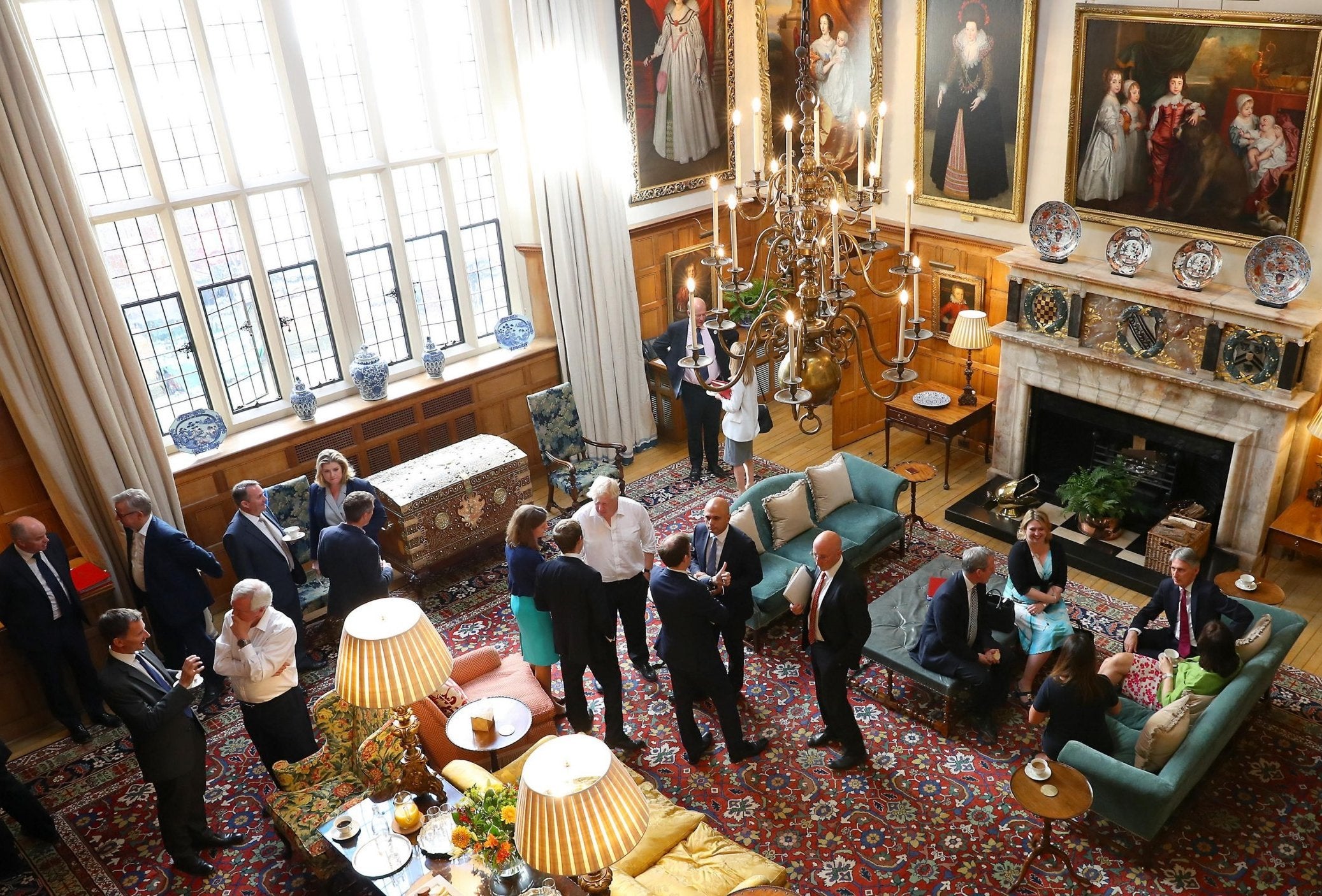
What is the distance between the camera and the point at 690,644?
5.61 m

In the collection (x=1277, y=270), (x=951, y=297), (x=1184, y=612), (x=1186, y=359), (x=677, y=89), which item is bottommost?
(x=1184, y=612)

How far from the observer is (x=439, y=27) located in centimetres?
844

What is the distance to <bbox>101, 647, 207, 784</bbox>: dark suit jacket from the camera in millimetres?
5020

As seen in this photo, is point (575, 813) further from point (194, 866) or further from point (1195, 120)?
point (1195, 120)

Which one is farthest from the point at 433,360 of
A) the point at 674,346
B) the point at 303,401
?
the point at 674,346

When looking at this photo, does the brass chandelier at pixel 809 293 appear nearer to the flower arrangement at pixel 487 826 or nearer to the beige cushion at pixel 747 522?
the flower arrangement at pixel 487 826

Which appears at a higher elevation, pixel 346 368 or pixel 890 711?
pixel 346 368

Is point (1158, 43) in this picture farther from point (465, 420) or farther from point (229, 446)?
point (229, 446)

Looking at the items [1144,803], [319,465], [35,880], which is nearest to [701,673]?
[1144,803]

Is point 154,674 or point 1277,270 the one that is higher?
point 1277,270

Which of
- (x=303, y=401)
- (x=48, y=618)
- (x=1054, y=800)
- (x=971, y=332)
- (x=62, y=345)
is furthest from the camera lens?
(x=971, y=332)

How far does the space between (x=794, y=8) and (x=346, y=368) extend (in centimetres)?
520

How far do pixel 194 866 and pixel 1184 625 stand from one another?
19.3ft

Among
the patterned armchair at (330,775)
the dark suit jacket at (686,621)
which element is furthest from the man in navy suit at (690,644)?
the patterned armchair at (330,775)
